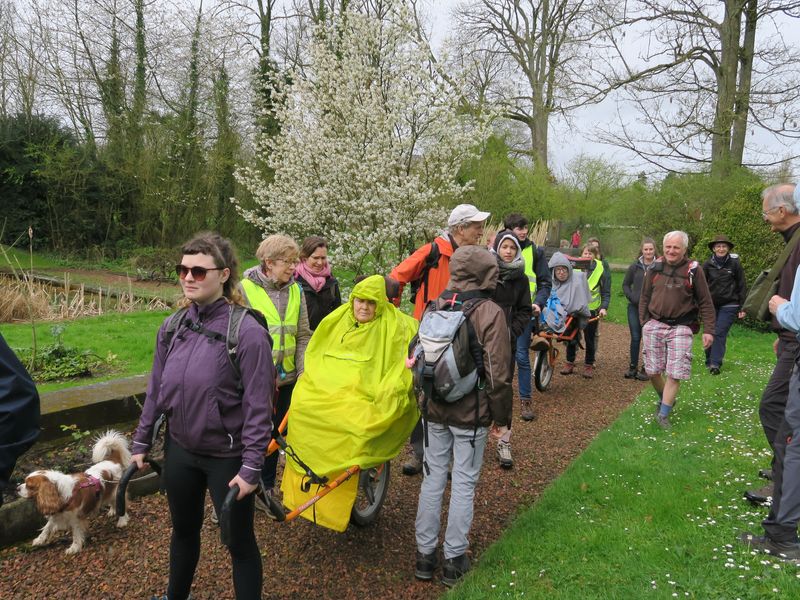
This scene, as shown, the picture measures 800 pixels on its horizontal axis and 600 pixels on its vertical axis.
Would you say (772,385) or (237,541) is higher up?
(772,385)

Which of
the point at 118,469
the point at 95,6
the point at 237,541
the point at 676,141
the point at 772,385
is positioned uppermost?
the point at 95,6

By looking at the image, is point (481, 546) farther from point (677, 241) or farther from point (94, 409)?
point (677, 241)

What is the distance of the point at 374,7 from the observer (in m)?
14.0

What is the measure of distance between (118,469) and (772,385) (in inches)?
A: 177

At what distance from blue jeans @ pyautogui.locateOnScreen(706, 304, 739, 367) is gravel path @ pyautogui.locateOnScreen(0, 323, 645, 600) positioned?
201 inches

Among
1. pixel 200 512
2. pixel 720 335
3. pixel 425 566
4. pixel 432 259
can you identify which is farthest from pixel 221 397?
pixel 720 335

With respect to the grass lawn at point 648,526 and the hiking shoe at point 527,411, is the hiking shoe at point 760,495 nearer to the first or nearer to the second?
the grass lawn at point 648,526

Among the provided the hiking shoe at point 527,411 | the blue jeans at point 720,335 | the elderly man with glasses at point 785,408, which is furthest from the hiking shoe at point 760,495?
the blue jeans at point 720,335

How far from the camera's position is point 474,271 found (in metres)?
3.51

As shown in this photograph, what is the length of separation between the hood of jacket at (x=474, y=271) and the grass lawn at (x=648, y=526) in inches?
64.6

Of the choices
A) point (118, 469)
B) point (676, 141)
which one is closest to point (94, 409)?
point (118, 469)

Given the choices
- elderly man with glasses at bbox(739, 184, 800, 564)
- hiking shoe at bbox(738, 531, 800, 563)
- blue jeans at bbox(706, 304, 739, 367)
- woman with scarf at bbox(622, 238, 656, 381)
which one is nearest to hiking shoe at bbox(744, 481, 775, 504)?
elderly man with glasses at bbox(739, 184, 800, 564)

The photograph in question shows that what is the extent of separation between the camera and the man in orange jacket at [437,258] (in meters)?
4.47

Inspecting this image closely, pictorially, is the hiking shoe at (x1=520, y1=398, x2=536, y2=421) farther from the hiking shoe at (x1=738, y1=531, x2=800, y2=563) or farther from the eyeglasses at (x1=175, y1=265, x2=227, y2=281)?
the eyeglasses at (x1=175, y1=265, x2=227, y2=281)
